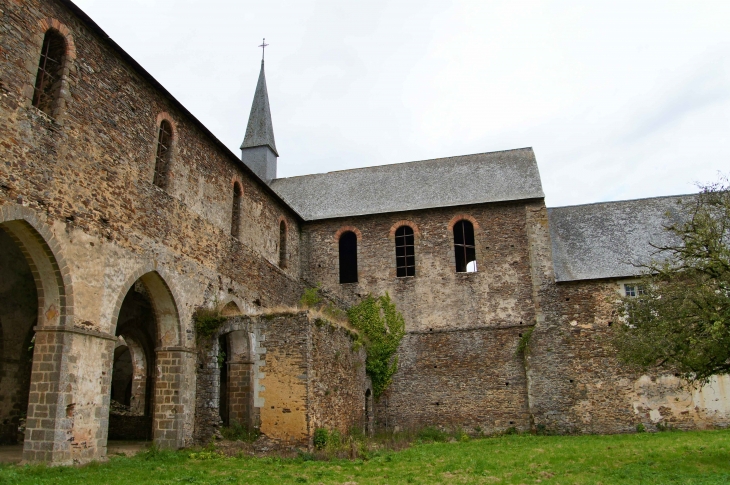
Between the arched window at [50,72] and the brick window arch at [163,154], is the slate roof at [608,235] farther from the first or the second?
the arched window at [50,72]

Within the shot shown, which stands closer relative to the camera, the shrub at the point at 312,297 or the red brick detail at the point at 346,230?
the shrub at the point at 312,297

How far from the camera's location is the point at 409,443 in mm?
16344

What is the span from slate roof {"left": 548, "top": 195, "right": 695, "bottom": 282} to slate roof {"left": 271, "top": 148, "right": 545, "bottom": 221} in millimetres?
2096

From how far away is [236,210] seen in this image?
17125 mm

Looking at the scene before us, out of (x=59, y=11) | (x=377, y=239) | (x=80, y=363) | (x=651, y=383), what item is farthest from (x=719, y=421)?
(x=59, y=11)

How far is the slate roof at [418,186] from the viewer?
21016 millimetres

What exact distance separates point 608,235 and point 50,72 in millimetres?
17452

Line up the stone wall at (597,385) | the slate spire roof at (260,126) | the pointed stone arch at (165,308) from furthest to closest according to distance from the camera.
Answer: the slate spire roof at (260,126) → the stone wall at (597,385) → the pointed stone arch at (165,308)

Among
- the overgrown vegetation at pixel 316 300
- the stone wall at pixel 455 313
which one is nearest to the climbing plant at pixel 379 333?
the stone wall at pixel 455 313

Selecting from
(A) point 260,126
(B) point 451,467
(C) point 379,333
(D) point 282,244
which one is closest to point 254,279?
(D) point 282,244

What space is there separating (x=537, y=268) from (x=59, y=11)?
15.1 metres

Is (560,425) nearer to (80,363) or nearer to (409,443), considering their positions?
(409,443)

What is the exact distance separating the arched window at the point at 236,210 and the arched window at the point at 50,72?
21.8 ft

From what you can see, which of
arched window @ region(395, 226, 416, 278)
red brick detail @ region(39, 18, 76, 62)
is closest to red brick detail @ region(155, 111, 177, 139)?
red brick detail @ region(39, 18, 76, 62)
